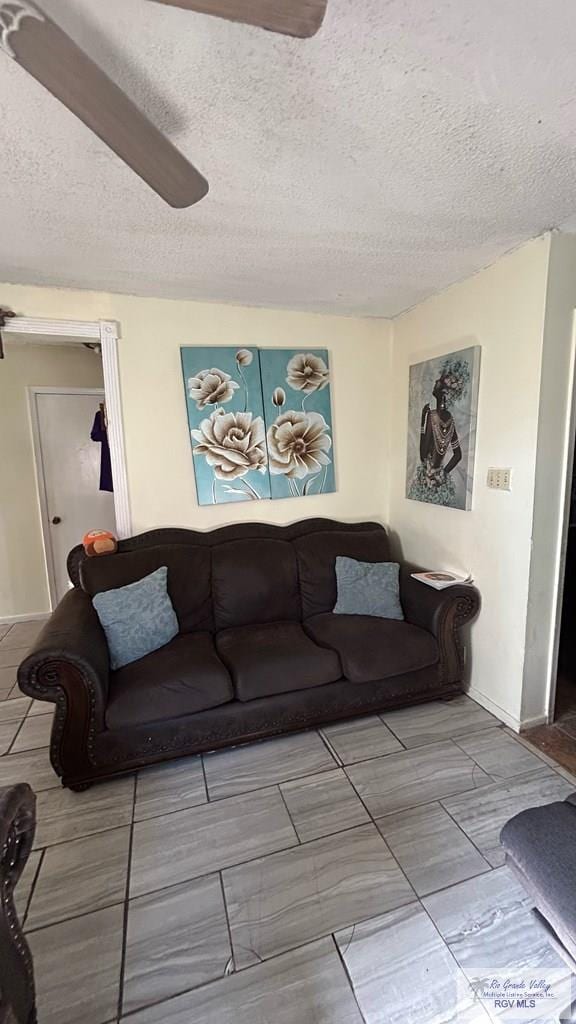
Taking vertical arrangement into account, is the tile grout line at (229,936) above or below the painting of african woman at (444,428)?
below

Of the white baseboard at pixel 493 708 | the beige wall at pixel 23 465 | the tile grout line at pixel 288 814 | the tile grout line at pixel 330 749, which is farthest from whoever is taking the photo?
the beige wall at pixel 23 465

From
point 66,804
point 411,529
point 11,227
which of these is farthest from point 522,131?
point 66,804

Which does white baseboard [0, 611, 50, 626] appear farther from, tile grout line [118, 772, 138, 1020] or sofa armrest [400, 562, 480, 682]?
sofa armrest [400, 562, 480, 682]

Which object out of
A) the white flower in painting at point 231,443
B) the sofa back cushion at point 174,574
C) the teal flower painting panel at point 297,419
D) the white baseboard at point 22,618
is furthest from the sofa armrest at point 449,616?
the white baseboard at point 22,618

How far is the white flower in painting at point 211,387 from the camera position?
2.73m

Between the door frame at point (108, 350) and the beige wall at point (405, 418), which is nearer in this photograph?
the beige wall at point (405, 418)

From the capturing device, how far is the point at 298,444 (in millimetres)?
2975

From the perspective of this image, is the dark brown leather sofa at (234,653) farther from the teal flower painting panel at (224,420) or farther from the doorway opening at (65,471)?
the doorway opening at (65,471)

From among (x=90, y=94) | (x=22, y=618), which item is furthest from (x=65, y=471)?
(x=90, y=94)

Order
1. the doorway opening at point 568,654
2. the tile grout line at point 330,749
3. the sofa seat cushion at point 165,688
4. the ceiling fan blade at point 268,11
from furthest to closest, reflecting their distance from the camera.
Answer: the doorway opening at point 568,654 → the tile grout line at point 330,749 → the sofa seat cushion at point 165,688 → the ceiling fan blade at point 268,11

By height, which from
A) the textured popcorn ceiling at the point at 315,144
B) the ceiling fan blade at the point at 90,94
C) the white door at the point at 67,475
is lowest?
the white door at the point at 67,475

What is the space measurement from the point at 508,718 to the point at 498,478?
1.27 m

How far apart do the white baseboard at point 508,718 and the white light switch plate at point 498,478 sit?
118cm

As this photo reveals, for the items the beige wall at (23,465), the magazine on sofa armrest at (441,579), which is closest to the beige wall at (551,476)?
the magazine on sofa armrest at (441,579)
